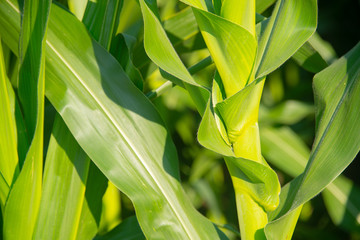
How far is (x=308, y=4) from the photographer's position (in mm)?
502

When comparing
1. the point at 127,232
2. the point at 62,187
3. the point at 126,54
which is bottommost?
the point at 127,232

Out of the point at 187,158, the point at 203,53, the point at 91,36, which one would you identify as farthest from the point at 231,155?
the point at 187,158

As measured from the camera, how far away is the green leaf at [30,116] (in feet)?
1.65

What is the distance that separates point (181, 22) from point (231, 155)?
0.95ft

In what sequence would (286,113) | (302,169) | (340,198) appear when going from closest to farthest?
1. (340,198)
2. (302,169)
3. (286,113)

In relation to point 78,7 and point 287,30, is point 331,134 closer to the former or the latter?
point 287,30

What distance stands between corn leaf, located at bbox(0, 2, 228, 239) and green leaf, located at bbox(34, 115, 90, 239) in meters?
0.04

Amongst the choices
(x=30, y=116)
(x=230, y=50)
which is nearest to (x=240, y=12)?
(x=230, y=50)

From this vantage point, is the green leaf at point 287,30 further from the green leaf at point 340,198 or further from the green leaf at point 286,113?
the green leaf at point 286,113

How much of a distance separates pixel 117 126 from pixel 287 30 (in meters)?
0.23

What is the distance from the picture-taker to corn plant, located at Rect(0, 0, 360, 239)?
0.49 metres

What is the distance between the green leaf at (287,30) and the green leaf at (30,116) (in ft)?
0.80

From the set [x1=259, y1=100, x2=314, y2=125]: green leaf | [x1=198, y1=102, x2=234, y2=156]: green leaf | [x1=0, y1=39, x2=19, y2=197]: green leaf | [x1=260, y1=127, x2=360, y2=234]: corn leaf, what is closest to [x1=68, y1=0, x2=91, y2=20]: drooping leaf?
[x1=0, y1=39, x2=19, y2=197]: green leaf

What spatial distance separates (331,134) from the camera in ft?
1.68
